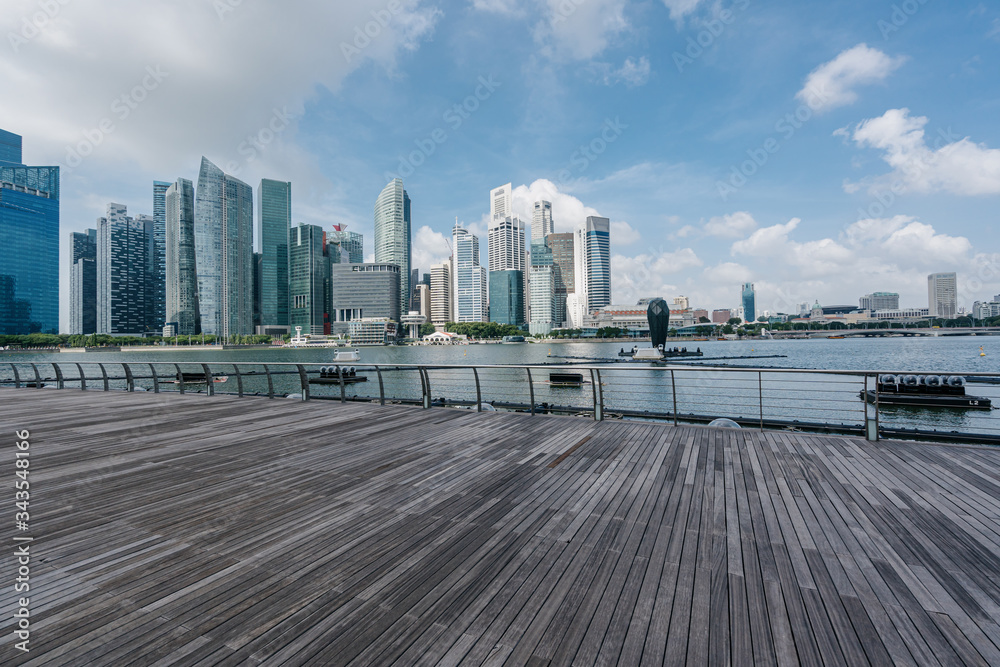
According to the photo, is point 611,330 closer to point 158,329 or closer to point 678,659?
point 678,659

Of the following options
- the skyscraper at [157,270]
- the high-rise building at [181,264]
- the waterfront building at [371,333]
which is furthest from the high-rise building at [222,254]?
the waterfront building at [371,333]

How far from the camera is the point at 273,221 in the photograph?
574 ft

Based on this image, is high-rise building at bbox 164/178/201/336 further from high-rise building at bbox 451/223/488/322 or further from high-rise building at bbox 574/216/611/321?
high-rise building at bbox 574/216/611/321

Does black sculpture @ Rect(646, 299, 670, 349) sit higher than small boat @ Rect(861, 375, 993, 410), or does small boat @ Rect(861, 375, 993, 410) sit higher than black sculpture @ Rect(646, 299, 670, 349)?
black sculpture @ Rect(646, 299, 670, 349)

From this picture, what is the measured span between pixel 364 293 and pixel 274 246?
51089 millimetres

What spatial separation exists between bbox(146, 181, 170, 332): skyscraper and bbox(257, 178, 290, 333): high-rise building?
1227 inches

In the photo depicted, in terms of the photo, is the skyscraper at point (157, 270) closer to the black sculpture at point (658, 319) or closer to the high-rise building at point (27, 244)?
the high-rise building at point (27, 244)

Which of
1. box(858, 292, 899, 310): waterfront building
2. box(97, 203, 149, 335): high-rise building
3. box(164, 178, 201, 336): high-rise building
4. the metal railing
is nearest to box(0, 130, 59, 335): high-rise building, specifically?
box(164, 178, 201, 336): high-rise building

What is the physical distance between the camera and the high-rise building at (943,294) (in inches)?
5472

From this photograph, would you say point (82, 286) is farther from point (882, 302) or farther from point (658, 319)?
point (882, 302)

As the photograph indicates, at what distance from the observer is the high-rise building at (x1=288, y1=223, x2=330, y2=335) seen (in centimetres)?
16812

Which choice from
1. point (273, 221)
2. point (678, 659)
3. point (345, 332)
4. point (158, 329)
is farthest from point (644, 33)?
point (273, 221)

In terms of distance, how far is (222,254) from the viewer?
13400 cm

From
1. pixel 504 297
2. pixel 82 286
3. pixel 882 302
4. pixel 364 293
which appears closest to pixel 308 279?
pixel 364 293
